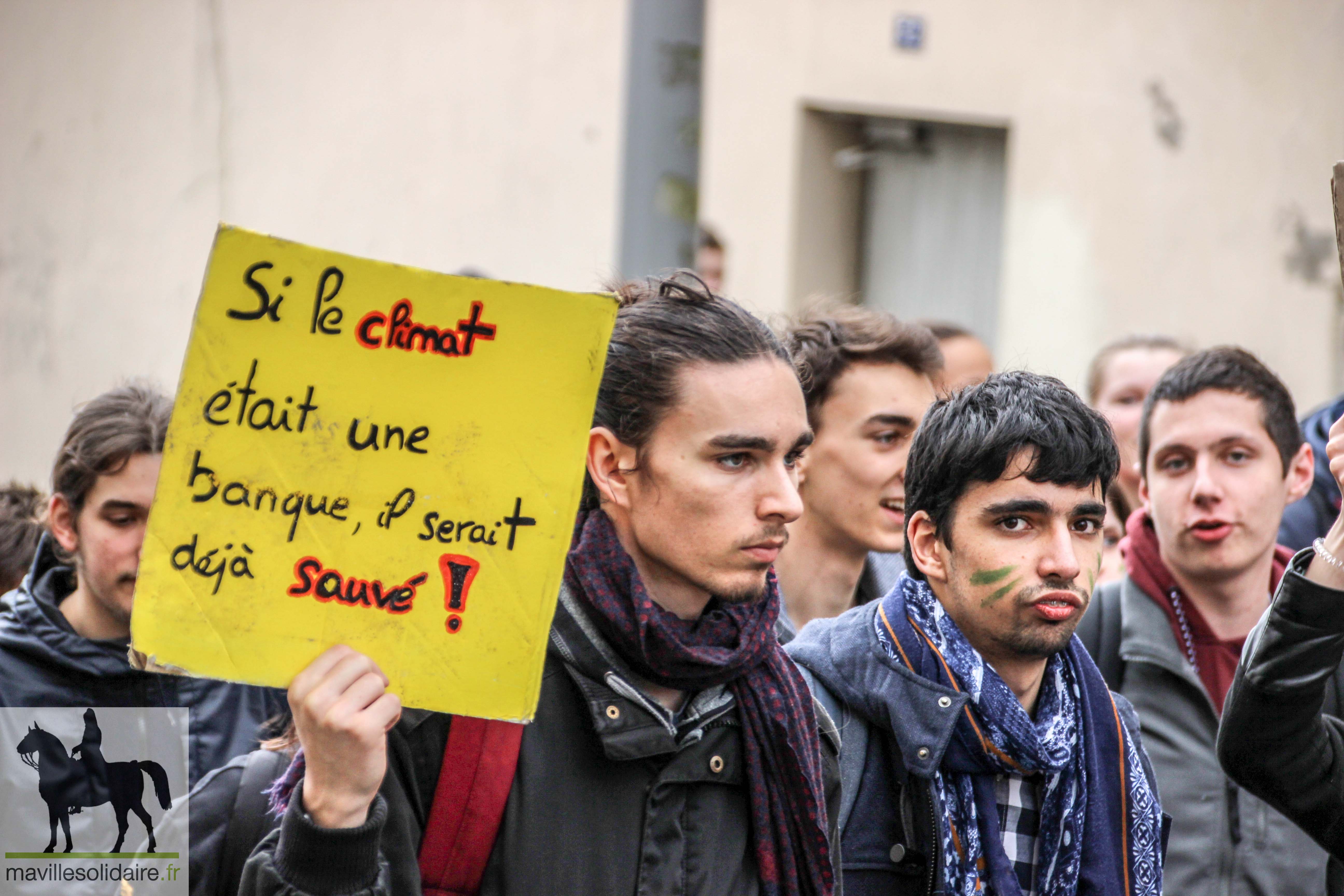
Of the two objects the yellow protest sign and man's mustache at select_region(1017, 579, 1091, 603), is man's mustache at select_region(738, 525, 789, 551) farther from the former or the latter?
man's mustache at select_region(1017, 579, 1091, 603)

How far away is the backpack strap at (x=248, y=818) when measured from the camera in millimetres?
2533

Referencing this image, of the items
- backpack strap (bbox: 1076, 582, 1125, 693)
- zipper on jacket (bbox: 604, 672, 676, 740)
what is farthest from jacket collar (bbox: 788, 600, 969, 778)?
backpack strap (bbox: 1076, 582, 1125, 693)

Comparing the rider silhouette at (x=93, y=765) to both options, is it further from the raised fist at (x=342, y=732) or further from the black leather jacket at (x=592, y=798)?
the raised fist at (x=342, y=732)

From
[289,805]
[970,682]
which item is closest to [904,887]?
[970,682]

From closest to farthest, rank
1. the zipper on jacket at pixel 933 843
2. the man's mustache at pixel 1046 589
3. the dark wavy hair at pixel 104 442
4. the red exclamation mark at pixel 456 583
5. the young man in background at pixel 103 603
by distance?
the red exclamation mark at pixel 456 583
the zipper on jacket at pixel 933 843
the man's mustache at pixel 1046 589
the young man in background at pixel 103 603
the dark wavy hair at pixel 104 442

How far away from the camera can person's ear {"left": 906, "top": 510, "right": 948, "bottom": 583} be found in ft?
9.59

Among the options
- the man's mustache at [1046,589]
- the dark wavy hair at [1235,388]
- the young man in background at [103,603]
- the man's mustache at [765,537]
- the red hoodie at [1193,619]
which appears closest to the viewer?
the man's mustache at [765,537]

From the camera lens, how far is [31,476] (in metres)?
8.50

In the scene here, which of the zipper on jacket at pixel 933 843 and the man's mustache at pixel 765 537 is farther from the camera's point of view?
the zipper on jacket at pixel 933 843

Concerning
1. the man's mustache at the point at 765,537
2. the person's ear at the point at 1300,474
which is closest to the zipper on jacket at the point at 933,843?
the man's mustache at the point at 765,537

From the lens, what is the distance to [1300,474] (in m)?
3.93

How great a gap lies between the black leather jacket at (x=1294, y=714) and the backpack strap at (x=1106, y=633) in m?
0.86

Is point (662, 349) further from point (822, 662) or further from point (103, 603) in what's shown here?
point (103, 603)

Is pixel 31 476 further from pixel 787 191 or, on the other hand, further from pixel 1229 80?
pixel 1229 80
